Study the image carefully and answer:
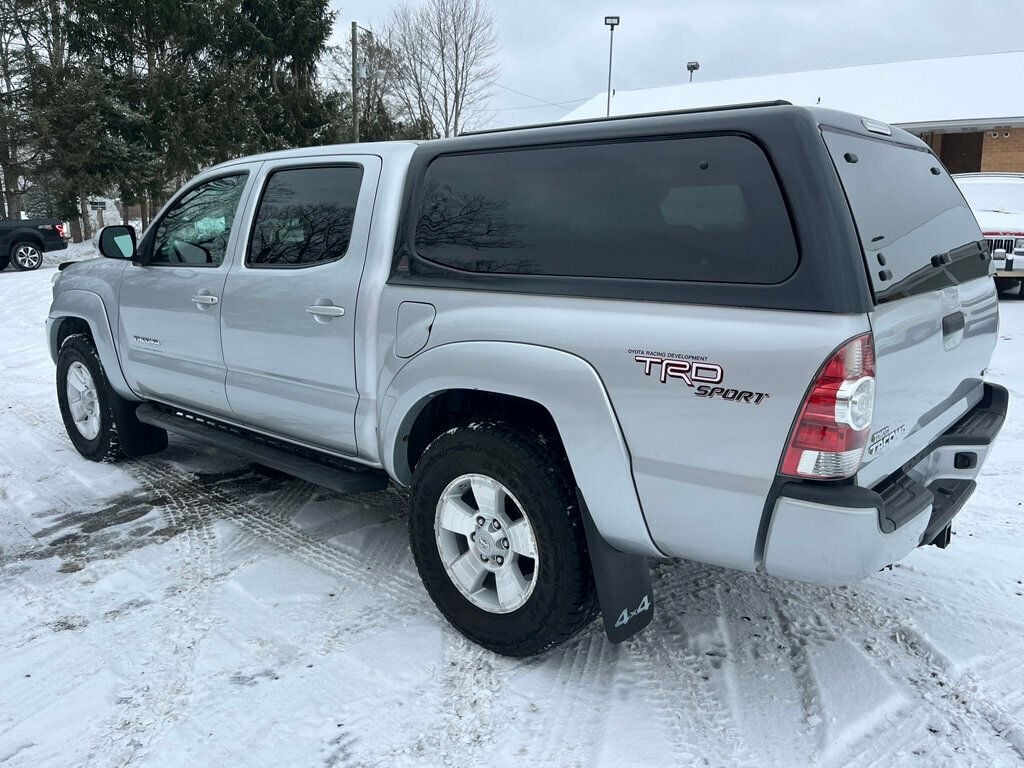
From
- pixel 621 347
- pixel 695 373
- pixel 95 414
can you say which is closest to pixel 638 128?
pixel 621 347

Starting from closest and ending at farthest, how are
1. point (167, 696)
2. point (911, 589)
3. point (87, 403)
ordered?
point (167, 696) < point (911, 589) < point (87, 403)

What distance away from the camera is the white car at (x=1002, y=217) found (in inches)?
438

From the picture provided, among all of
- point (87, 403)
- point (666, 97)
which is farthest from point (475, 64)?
point (87, 403)

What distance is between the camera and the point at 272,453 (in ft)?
12.5

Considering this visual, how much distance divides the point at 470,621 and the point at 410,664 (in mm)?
270

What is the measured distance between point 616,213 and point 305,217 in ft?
5.70

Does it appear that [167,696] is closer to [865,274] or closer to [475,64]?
[865,274]

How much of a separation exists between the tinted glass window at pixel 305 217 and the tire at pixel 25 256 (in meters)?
17.4

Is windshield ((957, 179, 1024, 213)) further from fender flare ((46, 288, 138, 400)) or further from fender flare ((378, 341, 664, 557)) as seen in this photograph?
fender flare ((46, 288, 138, 400))

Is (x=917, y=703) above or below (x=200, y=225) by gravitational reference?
below

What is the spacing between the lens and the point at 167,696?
2699 millimetres

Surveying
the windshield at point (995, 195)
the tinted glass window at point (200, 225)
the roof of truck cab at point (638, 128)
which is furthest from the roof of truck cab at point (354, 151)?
the windshield at point (995, 195)

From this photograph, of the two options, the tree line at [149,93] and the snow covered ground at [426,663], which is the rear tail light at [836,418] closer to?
the snow covered ground at [426,663]

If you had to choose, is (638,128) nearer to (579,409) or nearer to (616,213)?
(616,213)
